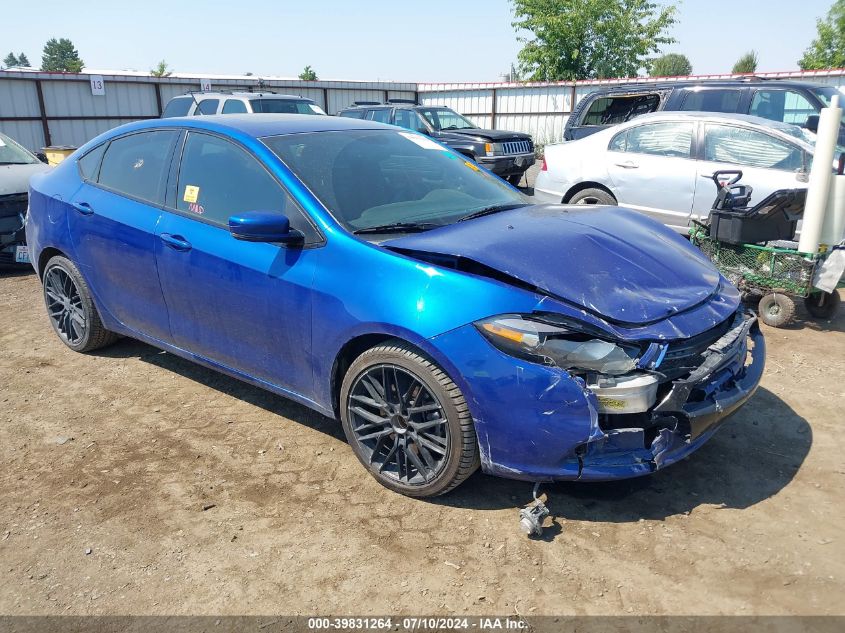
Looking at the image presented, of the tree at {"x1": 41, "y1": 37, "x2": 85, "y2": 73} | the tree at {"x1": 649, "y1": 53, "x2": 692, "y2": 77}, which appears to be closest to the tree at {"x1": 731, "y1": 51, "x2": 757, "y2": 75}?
the tree at {"x1": 649, "y1": 53, "x2": 692, "y2": 77}

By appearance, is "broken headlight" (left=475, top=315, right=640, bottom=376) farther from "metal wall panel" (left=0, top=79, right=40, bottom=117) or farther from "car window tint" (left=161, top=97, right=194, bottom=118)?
"metal wall panel" (left=0, top=79, right=40, bottom=117)

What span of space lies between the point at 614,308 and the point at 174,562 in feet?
7.10

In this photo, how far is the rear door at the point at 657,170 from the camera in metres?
7.11

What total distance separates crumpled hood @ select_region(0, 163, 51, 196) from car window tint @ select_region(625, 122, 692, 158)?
259 inches

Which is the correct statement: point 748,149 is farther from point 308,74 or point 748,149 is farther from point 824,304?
point 308,74

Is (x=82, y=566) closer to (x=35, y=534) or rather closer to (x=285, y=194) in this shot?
(x=35, y=534)

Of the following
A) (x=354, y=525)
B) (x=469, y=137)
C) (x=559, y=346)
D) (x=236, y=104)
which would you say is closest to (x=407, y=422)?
(x=354, y=525)

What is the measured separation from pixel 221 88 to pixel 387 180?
61.4 feet

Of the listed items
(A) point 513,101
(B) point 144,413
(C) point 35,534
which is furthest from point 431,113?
(C) point 35,534

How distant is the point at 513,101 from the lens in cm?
2302

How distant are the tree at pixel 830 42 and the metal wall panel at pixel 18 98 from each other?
126 feet

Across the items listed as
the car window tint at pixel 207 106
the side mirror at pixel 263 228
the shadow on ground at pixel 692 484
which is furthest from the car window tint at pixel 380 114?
the side mirror at pixel 263 228

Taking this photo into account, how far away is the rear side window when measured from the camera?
7.29 meters

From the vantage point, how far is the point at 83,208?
4.59m
